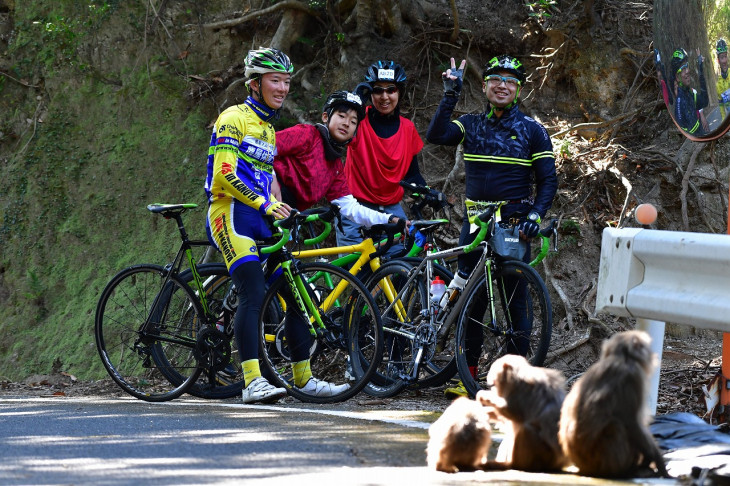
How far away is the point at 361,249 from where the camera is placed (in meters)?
7.86

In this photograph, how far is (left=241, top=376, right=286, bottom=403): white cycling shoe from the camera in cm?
696

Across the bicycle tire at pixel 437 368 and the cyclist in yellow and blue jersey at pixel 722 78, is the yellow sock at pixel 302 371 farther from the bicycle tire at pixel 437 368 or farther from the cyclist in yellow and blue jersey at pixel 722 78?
the cyclist in yellow and blue jersey at pixel 722 78

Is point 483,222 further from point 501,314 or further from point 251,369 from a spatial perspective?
point 251,369

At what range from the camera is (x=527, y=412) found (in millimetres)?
4176

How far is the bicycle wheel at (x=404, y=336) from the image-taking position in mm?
7301

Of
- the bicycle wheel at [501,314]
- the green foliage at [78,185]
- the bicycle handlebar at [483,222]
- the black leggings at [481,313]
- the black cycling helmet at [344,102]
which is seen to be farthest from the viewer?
the green foliage at [78,185]

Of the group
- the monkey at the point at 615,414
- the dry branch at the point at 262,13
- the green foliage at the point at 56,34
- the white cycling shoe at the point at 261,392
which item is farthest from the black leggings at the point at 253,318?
the green foliage at the point at 56,34

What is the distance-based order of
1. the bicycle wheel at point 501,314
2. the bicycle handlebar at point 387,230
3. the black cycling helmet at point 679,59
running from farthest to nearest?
the bicycle handlebar at point 387,230
the bicycle wheel at point 501,314
the black cycling helmet at point 679,59

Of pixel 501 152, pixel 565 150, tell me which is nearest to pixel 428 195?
pixel 501 152

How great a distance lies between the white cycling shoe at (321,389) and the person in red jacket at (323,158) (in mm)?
1403

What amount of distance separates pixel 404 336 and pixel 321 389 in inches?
30.5

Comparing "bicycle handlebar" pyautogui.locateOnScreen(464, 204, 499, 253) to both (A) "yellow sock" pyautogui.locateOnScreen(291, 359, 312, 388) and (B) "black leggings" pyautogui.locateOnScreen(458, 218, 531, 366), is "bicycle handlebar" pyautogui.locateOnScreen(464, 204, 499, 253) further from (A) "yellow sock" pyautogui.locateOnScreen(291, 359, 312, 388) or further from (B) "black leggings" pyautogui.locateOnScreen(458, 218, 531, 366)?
(A) "yellow sock" pyautogui.locateOnScreen(291, 359, 312, 388)

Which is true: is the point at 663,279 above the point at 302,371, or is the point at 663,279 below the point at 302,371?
above

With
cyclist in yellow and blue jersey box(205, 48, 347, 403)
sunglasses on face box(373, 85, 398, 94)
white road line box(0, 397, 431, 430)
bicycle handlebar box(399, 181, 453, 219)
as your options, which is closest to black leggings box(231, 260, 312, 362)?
cyclist in yellow and blue jersey box(205, 48, 347, 403)
